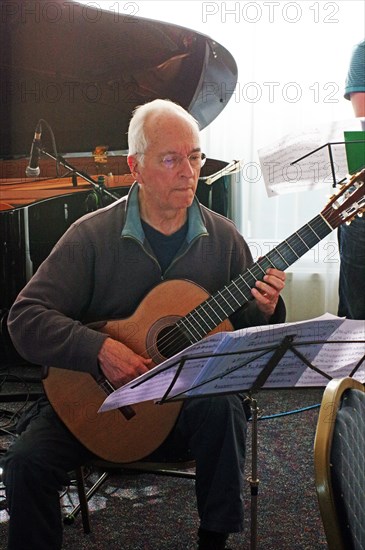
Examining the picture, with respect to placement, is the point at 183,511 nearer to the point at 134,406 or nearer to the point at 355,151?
the point at 134,406

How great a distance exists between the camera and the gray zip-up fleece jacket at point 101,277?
6.07 ft

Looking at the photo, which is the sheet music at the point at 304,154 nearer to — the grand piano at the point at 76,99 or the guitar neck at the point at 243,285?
the guitar neck at the point at 243,285

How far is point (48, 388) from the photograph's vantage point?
1850 millimetres

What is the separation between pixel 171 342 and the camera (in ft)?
6.10

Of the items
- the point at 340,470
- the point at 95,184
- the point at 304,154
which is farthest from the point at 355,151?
the point at 340,470

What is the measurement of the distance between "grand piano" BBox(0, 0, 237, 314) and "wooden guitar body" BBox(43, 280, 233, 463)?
3.74ft

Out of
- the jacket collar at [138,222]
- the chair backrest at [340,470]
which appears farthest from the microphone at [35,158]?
the chair backrest at [340,470]

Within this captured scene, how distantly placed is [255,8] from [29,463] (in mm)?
3016

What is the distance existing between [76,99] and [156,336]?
5.89 feet

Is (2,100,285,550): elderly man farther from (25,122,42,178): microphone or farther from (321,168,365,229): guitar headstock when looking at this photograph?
(25,122,42,178): microphone

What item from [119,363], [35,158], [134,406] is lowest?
[134,406]

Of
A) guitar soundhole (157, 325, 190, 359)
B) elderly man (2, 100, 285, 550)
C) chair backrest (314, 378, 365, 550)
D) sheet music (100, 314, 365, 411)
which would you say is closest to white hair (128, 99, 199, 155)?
elderly man (2, 100, 285, 550)

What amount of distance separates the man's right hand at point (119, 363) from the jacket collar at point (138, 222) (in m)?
0.31

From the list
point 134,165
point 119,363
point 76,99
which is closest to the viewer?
point 119,363
